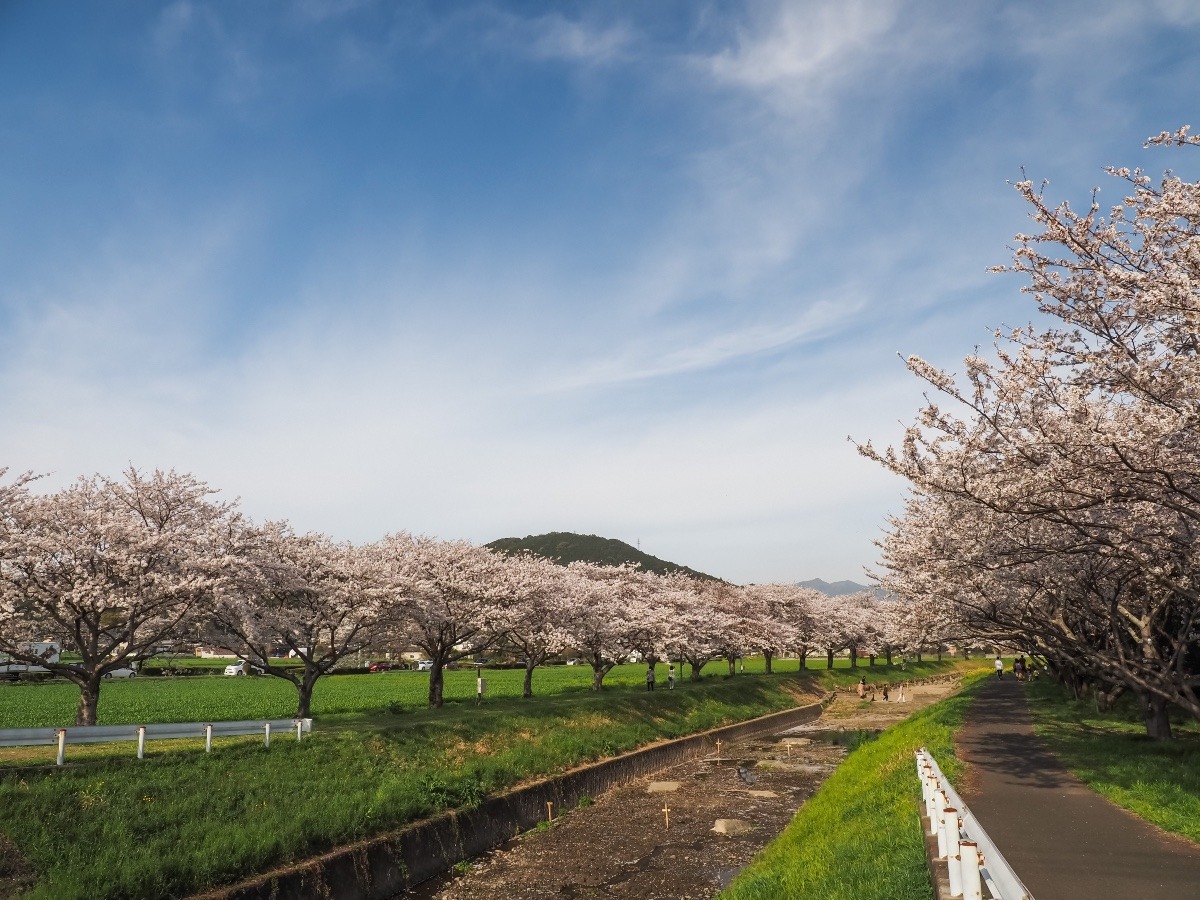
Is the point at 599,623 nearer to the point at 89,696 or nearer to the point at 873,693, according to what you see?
the point at 89,696

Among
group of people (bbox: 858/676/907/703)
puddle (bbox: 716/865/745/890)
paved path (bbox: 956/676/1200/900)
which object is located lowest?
group of people (bbox: 858/676/907/703)

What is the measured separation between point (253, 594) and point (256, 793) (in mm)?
8689

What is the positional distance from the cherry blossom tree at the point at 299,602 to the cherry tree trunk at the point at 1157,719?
24.7 metres

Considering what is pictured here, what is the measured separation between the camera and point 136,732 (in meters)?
19.1

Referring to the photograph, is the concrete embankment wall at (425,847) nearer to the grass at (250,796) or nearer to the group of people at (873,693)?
the grass at (250,796)

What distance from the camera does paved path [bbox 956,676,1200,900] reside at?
9.62 meters

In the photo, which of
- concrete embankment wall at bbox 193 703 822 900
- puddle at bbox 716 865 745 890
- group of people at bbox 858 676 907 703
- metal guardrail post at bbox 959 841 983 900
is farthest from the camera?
group of people at bbox 858 676 907 703

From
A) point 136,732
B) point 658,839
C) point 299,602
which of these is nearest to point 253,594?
point 299,602

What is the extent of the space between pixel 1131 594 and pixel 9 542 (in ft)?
98.9

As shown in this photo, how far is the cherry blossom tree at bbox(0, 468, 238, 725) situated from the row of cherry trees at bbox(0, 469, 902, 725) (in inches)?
1.8

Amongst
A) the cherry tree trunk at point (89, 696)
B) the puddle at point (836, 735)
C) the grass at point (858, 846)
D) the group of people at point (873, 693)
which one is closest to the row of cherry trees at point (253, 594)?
the cherry tree trunk at point (89, 696)

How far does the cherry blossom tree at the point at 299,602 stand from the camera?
24953mm

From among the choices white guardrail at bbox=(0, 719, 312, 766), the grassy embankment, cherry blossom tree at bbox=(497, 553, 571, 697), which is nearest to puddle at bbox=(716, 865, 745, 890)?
the grassy embankment

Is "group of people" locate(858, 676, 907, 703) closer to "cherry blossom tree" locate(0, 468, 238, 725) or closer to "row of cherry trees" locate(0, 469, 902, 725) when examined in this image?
"row of cherry trees" locate(0, 469, 902, 725)
